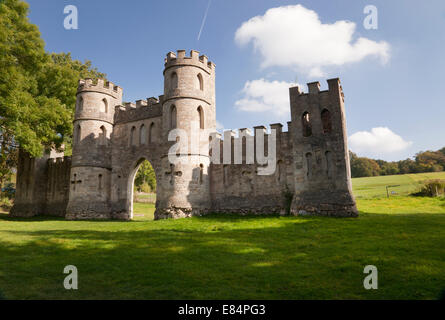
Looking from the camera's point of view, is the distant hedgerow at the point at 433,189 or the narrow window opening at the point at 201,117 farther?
the distant hedgerow at the point at 433,189

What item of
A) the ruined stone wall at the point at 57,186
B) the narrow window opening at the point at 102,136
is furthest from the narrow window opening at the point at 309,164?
the ruined stone wall at the point at 57,186

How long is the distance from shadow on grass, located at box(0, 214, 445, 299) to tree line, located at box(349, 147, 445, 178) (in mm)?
52137

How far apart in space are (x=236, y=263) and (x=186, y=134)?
12810 millimetres

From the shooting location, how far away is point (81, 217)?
865 inches

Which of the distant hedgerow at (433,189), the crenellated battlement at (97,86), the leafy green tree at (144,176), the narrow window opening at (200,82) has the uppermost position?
the crenellated battlement at (97,86)

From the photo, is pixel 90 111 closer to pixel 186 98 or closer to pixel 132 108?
pixel 132 108

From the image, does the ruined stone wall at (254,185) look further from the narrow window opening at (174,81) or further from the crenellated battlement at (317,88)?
the narrow window opening at (174,81)

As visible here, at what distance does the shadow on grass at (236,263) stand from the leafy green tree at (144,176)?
3248 centimetres

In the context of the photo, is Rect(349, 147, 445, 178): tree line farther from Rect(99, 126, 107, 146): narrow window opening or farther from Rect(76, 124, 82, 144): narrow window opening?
Rect(76, 124, 82, 144): narrow window opening

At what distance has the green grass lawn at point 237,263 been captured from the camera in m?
5.68

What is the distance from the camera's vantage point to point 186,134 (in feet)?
63.9

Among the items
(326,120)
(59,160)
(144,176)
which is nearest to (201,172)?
(326,120)
